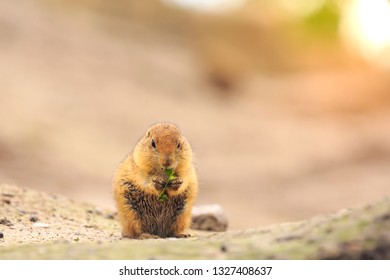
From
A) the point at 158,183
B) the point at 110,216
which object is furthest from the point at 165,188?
the point at 110,216

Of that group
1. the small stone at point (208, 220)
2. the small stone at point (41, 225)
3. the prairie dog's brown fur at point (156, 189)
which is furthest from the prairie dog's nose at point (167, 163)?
the small stone at point (208, 220)

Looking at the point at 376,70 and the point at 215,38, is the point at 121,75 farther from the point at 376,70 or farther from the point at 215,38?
the point at 376,70

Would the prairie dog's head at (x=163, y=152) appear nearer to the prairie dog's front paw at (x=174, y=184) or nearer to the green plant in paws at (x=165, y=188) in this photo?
the green plant in paws at (x=165, y=188)

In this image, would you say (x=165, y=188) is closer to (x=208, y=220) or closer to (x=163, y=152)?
(x=163, y=152)

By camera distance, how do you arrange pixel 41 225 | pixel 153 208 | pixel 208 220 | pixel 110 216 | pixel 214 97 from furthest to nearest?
pixel 214 97 < pixel 110 216 < pixel 208 220 < pixel 41 225 < pixel 153 208

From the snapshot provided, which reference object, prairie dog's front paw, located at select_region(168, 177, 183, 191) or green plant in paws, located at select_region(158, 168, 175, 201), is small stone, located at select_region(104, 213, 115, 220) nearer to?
green plant in paws, located at select_region(158, 168, 175, 201)

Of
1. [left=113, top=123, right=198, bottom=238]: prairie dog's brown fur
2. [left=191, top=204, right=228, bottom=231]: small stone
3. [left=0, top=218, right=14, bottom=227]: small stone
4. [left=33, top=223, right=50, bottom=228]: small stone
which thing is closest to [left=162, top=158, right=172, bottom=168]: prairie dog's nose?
[left=113, top=123, right=198, bottom=238]: prairie dog's brown fur
